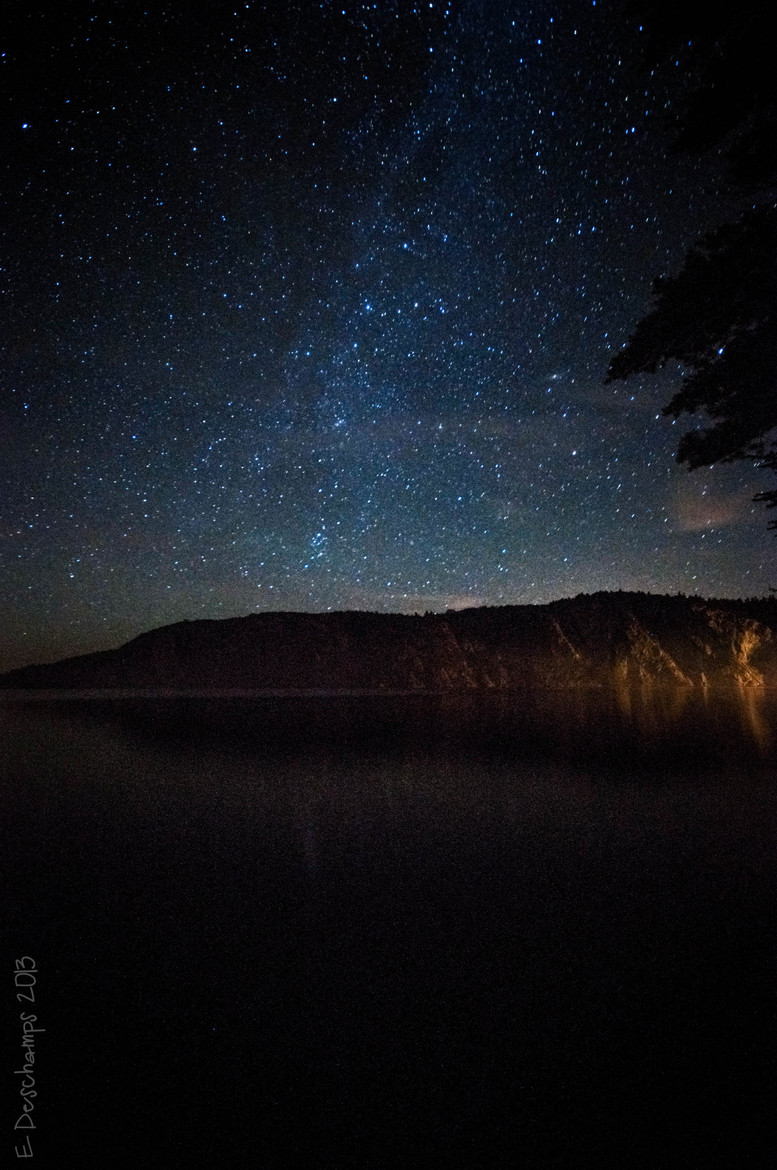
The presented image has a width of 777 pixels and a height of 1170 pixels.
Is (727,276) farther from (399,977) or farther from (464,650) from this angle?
(464,650)

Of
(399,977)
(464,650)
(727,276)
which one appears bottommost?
(399,977)

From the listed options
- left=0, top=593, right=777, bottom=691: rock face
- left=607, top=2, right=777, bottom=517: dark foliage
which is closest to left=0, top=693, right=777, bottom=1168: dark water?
left=607, top=2, right=777, bottom=517: dark foliage

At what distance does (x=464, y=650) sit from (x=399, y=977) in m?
96.2

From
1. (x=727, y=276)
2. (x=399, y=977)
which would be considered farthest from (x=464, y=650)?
(x=399, y=977)

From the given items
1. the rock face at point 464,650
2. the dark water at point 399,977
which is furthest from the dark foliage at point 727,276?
the rock face at point 464,650

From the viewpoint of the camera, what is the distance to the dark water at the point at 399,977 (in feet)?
7.98

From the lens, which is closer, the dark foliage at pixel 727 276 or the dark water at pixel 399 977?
the dark water at pixel 399 977

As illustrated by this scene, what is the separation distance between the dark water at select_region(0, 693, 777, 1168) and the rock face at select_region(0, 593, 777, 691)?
76176 mm

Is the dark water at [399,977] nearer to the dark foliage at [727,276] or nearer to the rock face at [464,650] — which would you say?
the dark foliage at [727,276]

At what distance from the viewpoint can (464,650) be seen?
9831 centimetres

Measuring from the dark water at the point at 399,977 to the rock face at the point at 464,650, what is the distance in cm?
7618

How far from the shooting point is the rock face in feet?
293

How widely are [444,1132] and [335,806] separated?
593 centimetres

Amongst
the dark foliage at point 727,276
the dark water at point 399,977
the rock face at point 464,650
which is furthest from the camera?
the rock face at point 464,650
